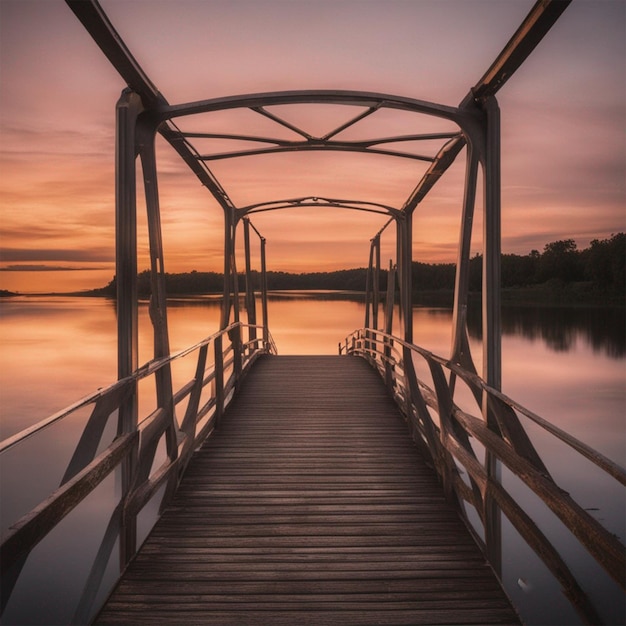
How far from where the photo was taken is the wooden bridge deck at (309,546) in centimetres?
230

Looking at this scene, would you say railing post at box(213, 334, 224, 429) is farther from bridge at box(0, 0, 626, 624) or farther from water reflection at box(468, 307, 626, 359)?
water reflection at box(468, 307, 626, 359)

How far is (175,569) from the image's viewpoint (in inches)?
104

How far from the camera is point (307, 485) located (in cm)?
385

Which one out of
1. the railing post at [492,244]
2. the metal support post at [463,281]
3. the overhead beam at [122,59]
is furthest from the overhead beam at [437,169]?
the overhead beam at [122,59]

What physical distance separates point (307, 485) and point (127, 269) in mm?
1953

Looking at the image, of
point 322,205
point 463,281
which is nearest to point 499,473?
point 463,281

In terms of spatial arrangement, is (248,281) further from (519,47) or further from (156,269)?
(519,47)

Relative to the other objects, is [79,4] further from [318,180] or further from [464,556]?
[318,180]

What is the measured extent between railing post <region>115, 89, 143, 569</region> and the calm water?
10.7ft

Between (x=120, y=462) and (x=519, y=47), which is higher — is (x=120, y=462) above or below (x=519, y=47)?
below

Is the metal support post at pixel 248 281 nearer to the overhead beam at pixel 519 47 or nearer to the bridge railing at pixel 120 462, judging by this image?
the bridge railing at pixel 120 462

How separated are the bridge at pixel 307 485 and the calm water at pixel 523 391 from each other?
1.84 meters

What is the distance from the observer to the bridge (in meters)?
2.15

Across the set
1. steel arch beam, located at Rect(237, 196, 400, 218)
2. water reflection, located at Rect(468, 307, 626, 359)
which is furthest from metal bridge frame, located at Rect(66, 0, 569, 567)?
water reflection, located at Rect(468, 307, 626, 359)
